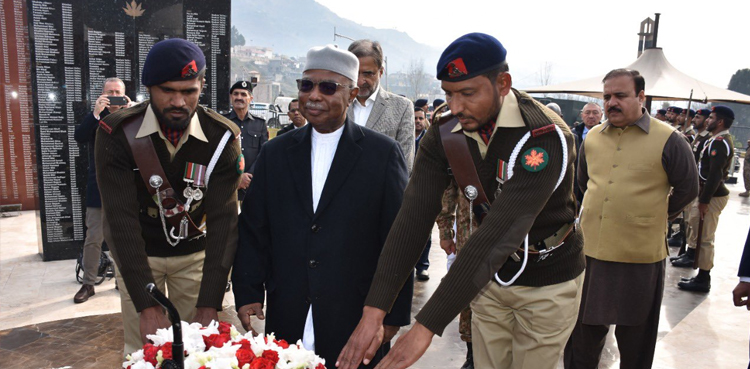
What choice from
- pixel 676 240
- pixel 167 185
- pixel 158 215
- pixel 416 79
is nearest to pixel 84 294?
pixel 158 215

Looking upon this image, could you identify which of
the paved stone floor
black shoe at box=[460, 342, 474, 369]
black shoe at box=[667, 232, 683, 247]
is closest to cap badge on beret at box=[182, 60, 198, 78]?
the paved stone floor

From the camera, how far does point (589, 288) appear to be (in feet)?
13.2

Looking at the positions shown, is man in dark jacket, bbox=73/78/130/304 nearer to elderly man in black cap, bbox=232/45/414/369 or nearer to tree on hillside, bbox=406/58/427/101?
elderly man in black cap, bbox=232/45/414/369

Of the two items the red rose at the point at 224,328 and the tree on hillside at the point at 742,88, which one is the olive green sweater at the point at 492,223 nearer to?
the red rose at the point at 224,328

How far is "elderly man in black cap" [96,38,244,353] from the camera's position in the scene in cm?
265

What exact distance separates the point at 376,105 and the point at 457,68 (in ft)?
7.92

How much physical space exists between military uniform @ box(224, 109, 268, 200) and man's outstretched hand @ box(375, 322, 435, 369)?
5.09 m

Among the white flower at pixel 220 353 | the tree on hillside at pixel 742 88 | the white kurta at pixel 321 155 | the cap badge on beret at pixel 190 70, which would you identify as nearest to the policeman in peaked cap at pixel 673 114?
the white kurta at pixel 321 155

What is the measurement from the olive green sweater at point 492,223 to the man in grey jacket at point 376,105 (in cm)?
190

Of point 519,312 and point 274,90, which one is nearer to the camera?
point 519,312

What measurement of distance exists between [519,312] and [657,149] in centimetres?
192

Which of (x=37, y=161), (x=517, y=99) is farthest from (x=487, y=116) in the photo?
(x=37, y=161)

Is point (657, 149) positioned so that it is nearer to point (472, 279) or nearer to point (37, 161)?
point (472, 279)

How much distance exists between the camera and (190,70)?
2709 millimetres
